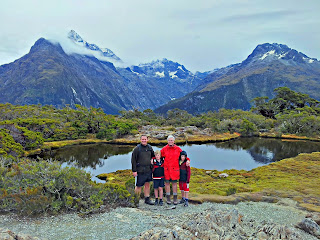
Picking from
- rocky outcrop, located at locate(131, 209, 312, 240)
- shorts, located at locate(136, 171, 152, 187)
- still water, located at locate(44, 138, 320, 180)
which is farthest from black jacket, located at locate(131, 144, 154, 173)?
still water, located at locate(44, 138, 320, 180)

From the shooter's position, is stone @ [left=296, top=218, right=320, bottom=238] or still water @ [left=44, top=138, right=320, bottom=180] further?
still water @ [left=44, top=138, right=320, bottom=180]

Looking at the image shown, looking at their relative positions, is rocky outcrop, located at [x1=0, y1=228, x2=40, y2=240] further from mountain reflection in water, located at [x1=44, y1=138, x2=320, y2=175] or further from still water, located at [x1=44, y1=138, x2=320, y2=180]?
mountain reflection in water, located at [x1=44, y1=138, x2=320, y2=175]

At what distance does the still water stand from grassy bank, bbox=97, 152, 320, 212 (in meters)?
6.81

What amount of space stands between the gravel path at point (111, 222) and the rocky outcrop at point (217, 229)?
88 centimetres

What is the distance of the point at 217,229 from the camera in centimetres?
874

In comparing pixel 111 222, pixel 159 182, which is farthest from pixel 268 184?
pixel 111 222

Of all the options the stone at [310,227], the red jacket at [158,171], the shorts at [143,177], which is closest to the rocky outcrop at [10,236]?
the shorts at [143,177]

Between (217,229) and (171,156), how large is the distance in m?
4.23

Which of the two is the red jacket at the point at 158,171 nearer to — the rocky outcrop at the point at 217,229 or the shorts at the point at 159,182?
the shorts at the point at 159,182

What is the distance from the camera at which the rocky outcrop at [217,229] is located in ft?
26.7

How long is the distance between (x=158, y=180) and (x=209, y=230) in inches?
170

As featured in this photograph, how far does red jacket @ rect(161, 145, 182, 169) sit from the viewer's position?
39.3ft

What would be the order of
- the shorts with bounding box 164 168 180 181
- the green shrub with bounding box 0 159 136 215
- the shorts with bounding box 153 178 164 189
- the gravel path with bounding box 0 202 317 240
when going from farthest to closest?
the shorts with bounding box 153 178 164 189 < the shorts with bounding box 164 168 180 181 < the green shrub with bounding box 0 159 136 215 < the gravel path with bounding box 0 202 317 240

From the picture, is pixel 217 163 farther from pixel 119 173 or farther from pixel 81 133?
pixel 81 133
